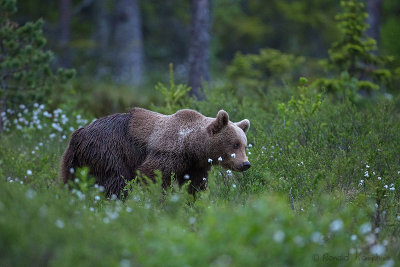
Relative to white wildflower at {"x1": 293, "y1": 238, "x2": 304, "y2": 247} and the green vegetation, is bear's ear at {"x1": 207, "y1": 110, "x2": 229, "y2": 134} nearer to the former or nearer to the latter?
the green vegetation

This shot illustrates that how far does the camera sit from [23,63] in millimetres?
8773

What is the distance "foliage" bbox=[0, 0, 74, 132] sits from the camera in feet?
28.5

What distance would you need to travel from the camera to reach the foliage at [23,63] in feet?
28.5

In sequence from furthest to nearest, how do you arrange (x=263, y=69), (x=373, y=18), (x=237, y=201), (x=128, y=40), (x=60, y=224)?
(x=128, y=40) → (x=373, y=18) → (x=263, y=69) → (x=237, y=201) → (x=60, y=224)

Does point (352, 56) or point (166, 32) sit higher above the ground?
point (352, 56)

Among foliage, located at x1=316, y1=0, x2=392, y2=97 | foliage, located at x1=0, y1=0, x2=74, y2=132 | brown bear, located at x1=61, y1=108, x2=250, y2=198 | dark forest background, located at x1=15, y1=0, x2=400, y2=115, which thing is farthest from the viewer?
dark forest background, located at x1=15, y1=0, x2=400, y2=115

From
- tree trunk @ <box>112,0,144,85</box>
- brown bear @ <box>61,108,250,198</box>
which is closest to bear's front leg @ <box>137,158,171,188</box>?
brown bear @ <box>61,108,250,198</box>

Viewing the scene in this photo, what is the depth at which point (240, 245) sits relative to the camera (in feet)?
10.00

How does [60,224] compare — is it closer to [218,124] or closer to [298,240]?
[298,240]

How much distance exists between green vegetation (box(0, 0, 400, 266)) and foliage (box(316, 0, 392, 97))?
0.07 m

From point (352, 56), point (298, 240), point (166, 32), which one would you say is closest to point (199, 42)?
point (352, 56)

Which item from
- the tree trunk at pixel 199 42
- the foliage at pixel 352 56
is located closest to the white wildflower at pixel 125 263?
the foliage at pixel 352 56

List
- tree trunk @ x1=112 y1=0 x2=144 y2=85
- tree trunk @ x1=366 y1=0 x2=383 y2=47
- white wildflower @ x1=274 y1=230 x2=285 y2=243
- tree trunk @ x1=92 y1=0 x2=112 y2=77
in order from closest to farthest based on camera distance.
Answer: white wildflower @ x1=274 y1=230 x2=285 y2=243
tree trunk @ x1=366 y1=0 x2=383 y2=47
tree trunk @ x1=112 y1=0 x2=144 y2=85
tree trunk @ x1=92 y1=0 x2=112 y2=77

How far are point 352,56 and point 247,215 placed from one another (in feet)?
26.4
